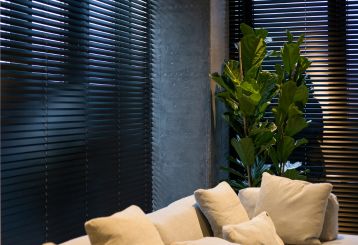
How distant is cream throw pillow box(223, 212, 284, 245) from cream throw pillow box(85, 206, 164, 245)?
66 cm

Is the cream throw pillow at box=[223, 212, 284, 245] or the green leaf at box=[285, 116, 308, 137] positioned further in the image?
the green leaf at box=[285, 116, 308, 137]

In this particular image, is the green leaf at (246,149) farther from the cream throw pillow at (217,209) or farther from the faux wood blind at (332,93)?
the cream throw pillow at (217,209)

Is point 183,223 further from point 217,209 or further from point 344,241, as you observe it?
point 344,241

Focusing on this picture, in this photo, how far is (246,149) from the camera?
496 centimetres

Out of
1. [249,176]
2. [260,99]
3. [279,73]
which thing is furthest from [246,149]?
[279,73]

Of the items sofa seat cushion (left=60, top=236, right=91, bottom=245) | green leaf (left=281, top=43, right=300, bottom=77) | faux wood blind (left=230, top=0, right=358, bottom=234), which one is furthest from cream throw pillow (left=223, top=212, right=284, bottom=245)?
faux wood blind (left=230, top=0, right=358, bottom=234)

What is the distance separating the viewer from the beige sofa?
10.4ft

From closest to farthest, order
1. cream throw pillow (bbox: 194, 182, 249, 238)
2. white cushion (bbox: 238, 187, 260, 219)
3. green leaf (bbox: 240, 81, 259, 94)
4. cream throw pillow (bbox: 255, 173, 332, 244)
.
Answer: cream throw pillow (bbox: 194, 182, 249, 238), cream throw pillow (bbox: 255, 173, 332, 244), white cushion (bbox: 238, 187, 260, 219), green leaf (bbox: 240, 81, 259, 94)

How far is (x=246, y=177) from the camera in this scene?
17.1 ft

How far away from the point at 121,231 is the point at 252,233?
1059 millimetres

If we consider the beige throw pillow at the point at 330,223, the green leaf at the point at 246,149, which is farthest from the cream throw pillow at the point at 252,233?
the green leaf at the point at 246,149

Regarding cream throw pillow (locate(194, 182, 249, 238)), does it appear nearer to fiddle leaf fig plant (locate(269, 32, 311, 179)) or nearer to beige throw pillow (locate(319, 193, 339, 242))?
beige throw pillow (locate(319, 193, 339, 242))

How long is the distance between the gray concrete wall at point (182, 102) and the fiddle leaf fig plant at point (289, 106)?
0.59 meters

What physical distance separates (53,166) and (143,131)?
1.51 m
